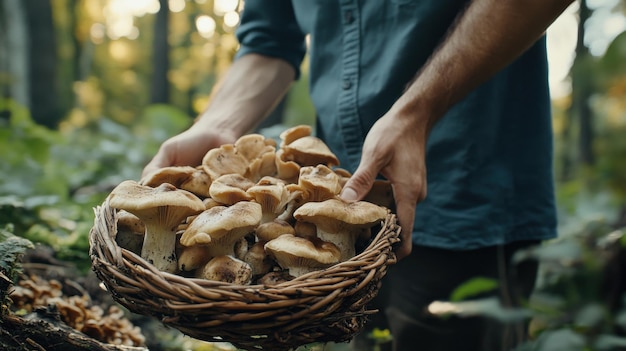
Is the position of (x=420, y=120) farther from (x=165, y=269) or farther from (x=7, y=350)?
(x=7, y=350)

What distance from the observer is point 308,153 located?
1933mm

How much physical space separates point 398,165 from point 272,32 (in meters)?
1.44

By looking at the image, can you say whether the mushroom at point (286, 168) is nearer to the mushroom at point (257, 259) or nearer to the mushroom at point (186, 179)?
the mushroom at point (186, 179)

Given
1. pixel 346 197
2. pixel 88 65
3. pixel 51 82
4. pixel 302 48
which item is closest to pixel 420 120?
pixel 346 197

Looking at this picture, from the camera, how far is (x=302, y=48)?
300 cm

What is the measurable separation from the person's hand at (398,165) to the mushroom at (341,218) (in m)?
0.10

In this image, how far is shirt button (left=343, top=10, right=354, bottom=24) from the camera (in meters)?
2.41

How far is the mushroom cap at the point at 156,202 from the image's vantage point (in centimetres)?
147

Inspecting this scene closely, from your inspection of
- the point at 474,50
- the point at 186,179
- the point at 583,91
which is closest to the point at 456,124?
the point at 474,50

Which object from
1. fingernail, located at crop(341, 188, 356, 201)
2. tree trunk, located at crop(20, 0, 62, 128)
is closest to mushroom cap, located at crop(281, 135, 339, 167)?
fingernail, located at crop(341, 188, 356, 201)

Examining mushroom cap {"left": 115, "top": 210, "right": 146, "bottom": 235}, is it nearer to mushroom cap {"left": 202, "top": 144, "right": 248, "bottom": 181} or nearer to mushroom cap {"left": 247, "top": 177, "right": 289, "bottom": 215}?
mushroom cap {"left": 202, "top": 144, "right": 248, "bottom": 181}

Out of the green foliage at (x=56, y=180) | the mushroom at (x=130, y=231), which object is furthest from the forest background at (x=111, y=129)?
the mushroom at (x=130, y=231)

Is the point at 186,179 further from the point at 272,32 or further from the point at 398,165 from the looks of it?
the point at 272,32

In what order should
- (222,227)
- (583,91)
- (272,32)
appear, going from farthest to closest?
(583,91)
(272,32)
(222,227)
